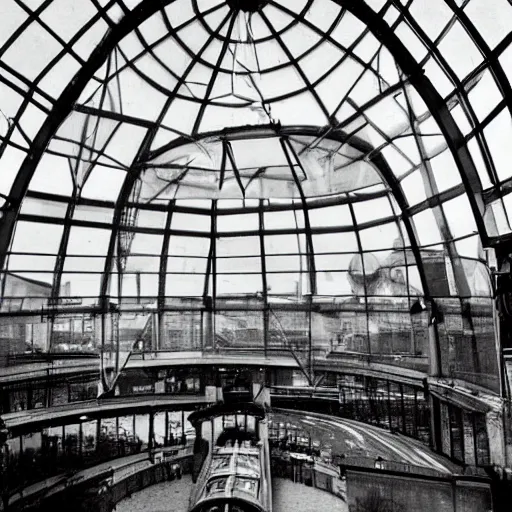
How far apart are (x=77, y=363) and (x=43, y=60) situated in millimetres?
1727

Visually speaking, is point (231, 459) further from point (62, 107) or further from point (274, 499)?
Result: point (62, 107)

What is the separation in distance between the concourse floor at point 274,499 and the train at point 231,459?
0.20 feet

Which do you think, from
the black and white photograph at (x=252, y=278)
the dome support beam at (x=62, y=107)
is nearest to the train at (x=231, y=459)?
the black and white photograph at (x=252, y=278)

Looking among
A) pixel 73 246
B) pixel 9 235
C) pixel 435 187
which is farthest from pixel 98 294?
pixel 435 187

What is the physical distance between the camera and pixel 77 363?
2.44 metres

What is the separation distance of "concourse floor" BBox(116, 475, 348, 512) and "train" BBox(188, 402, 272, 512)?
6 centimetres

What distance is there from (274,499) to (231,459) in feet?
1.11

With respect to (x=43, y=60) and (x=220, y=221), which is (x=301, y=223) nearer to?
(x=220, y=221)

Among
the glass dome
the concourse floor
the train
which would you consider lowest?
the concourse floor

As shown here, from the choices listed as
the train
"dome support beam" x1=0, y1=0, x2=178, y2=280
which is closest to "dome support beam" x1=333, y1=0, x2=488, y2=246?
"dome support beam" x1=0, y1=0, x2=178, y2=280

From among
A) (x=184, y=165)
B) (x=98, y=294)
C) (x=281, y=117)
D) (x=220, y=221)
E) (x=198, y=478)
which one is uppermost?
(x=281, y=117)

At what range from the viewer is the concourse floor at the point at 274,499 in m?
2.25

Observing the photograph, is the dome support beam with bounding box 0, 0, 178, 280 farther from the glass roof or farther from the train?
the train

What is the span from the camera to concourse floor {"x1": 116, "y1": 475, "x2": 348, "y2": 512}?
2250 mm
